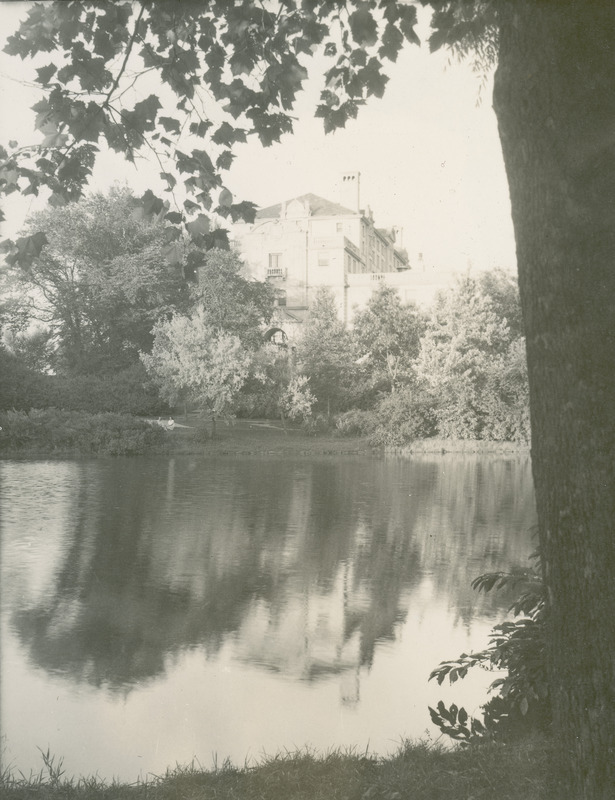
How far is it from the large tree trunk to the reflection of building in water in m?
3.12

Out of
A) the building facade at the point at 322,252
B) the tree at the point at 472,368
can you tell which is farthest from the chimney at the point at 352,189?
the tree at the point at 472,368

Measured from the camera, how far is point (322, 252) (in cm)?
3039

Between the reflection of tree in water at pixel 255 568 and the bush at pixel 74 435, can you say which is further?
the bush at pixel 74 435

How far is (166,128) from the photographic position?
4977mm

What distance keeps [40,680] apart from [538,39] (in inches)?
198

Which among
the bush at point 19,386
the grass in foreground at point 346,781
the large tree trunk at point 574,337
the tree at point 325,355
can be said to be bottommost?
the grass in foreground at point 346,781

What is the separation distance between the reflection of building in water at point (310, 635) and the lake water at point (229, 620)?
0.02 m

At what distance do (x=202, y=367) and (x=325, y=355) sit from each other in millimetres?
7055

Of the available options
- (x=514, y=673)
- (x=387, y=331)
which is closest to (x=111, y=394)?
(x=387, y=331)

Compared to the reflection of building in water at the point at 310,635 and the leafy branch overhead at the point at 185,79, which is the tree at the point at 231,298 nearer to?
the reflection of building in water at the point at 310,635

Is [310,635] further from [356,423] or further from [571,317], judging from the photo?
[356,423]

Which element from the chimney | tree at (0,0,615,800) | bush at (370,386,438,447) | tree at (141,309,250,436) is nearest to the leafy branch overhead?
tree at (0,0,615,800)

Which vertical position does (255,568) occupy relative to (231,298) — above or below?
below

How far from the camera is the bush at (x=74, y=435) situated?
25.0 meters
